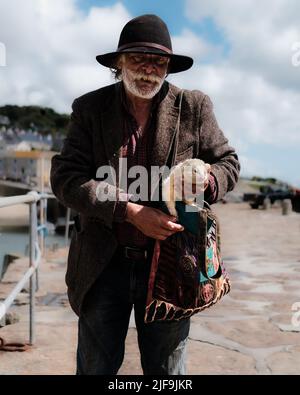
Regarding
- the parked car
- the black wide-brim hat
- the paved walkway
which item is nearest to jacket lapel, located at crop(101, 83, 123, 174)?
the black wide-brim hat

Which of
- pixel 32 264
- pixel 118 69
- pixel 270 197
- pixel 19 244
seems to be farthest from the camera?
pixel 19 244

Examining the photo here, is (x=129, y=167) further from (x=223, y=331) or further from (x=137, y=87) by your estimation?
(x=223, y=331)

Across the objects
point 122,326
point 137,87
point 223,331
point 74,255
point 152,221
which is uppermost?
point 137,87

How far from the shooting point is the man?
89.7 inches

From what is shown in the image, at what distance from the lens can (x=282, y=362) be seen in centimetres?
419

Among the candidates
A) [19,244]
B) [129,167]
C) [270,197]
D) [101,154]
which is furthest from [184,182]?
[19,244]

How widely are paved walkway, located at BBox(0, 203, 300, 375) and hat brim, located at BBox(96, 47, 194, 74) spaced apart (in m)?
2.23

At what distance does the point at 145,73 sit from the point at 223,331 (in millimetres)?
3213

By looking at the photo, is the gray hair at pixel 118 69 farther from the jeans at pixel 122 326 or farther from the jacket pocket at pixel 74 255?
the jeans at pixel 122 326

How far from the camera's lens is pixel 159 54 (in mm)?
2258

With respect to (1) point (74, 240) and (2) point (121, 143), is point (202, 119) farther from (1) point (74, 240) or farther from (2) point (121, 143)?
(1) point (74, 240)

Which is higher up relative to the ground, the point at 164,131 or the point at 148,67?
the point at 148,67

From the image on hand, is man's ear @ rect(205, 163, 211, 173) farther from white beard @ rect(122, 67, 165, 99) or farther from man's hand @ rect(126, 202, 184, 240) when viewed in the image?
white beard @ rect(122, 67, 165, 99)
